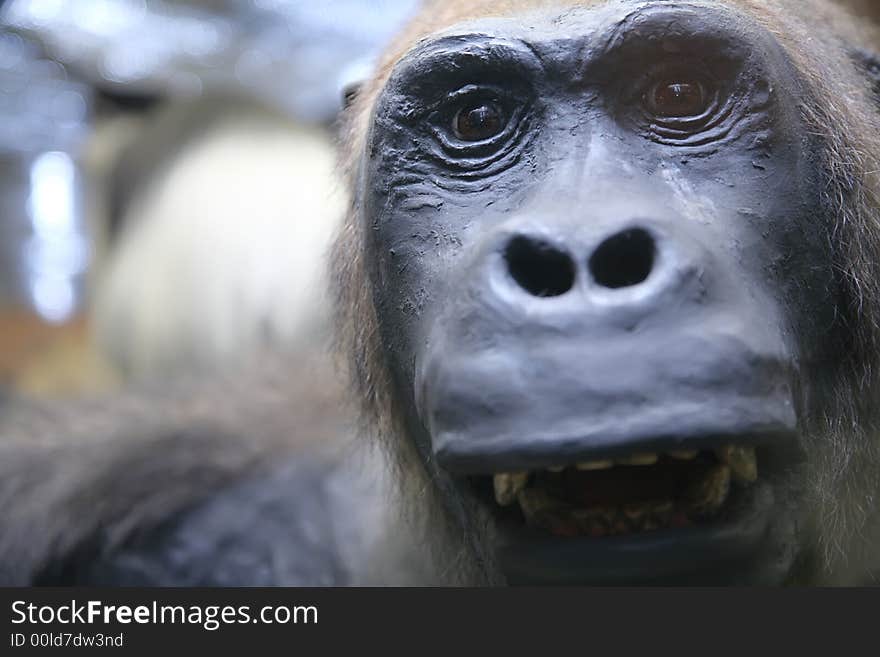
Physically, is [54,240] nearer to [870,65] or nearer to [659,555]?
[870,65]

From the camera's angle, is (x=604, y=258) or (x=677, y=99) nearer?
(x=604, y=258)

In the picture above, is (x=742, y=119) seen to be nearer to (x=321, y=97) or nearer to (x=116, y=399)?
(x=116, y=399)

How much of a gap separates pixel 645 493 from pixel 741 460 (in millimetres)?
112

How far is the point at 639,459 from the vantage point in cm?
101

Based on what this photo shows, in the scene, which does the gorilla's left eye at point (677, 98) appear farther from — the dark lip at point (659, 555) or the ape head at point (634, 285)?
the dark lip at point (659, 555)

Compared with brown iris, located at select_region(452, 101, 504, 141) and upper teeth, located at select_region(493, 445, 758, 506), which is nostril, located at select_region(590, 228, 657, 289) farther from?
brown iris, located at select_region(452, 101, 504, 141)

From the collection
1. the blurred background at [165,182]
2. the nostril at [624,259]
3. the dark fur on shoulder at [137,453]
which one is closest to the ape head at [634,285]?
the nostril at [624,259]

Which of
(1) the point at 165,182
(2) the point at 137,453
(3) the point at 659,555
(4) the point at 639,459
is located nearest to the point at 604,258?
(4) the point at 639,459

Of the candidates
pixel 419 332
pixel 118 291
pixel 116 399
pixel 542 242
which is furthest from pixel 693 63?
pixel 118 291

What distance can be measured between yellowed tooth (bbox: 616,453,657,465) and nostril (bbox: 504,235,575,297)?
7.1 inches

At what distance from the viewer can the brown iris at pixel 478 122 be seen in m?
1.30

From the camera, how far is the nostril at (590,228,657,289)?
103 cm

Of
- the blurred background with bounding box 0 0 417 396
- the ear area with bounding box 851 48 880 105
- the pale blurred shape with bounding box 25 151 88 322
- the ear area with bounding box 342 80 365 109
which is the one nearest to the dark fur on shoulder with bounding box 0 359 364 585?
the ear area with bounding box 342 80 365 109

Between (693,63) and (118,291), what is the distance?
12.8 feet
